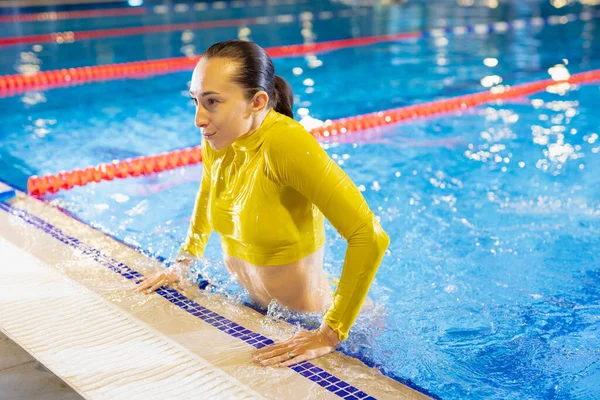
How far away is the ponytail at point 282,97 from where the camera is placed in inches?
102

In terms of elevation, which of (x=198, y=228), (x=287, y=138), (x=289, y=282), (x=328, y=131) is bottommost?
(x=328, y=131)

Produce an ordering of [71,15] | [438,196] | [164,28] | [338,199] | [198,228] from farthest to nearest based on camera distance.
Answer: [71,15]
[164,28]
[438,196]
[198,228]
[338,199]

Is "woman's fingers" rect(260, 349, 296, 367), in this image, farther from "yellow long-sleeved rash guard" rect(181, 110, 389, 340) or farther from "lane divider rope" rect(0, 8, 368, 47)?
"lane divider rope" rect(0, 8, 368, 47)

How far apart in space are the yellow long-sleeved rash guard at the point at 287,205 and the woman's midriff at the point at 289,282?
5cm

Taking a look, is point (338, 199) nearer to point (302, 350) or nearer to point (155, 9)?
point (302, 350)

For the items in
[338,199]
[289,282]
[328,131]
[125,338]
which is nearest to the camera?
[338,199]

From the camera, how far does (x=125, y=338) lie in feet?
8.79

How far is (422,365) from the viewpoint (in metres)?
3.06

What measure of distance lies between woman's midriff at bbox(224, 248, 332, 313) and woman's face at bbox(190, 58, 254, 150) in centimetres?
60

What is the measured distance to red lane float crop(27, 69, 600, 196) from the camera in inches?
204

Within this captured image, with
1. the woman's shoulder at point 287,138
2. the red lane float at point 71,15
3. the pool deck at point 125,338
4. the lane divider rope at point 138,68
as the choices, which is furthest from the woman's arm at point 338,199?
the red lane float at point 71,15

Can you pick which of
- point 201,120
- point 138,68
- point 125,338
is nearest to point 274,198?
point 201,120

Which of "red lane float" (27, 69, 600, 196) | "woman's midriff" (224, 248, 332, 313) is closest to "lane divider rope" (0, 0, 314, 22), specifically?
"red lane float" (27, 69, 600, 196)

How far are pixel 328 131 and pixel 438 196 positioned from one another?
1.89 meters
